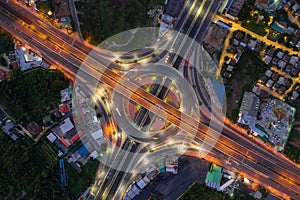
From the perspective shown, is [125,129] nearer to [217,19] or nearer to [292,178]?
[217,19]

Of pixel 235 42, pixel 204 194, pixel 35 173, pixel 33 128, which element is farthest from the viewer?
pixel 235 42

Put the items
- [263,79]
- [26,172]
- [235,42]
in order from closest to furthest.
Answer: [26,172]
[263,79]
[235,42]

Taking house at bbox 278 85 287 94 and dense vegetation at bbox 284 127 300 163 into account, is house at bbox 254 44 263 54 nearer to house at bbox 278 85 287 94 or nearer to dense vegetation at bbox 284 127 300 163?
house at bbox 278 85 287 94

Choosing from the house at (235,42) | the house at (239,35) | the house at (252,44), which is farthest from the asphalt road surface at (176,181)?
the house at (239,35)

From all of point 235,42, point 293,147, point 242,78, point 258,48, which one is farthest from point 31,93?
point 293,147

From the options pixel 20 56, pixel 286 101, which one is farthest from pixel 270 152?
pixel 20 56

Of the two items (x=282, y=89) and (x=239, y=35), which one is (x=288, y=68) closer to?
(x=282, y=89)
